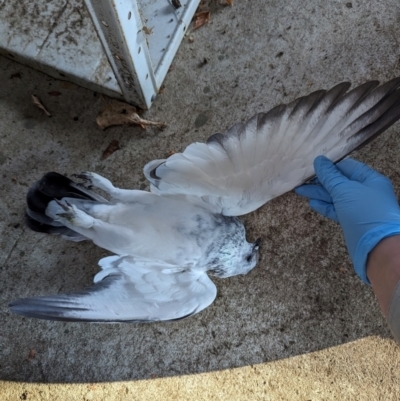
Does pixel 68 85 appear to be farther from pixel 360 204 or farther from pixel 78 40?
pixel 360 204

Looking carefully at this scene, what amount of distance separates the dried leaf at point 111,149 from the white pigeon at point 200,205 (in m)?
0.54

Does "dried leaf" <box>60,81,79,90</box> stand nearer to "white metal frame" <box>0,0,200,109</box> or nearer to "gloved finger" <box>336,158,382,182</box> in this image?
"white metal frame" <box>0,0,200,109</box>

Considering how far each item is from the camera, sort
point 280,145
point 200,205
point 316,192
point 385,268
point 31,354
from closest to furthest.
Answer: point 385,268 < point 280,145 < point 200,205 < point 316,192 < point 31,354

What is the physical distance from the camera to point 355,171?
6.47 ft

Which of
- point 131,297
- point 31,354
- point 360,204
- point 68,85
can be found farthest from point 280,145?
point 31,354

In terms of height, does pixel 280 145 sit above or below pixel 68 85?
below

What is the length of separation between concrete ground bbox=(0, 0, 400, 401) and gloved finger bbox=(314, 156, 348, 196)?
0.58 metres

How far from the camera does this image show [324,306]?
2395 mm

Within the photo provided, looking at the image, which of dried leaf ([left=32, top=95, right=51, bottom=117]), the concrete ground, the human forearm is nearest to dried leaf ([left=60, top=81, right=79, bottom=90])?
the concrete ground

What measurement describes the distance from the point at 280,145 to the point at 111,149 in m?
1.16

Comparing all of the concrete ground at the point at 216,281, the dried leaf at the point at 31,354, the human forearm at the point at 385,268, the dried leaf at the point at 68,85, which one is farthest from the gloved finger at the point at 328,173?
the dried leaf at the point at 31,354

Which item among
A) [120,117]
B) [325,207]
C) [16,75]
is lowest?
[325,207]

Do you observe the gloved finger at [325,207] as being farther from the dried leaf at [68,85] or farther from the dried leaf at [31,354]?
the dried leaf at [31,354]

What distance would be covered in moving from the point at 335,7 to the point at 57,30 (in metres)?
1.72
